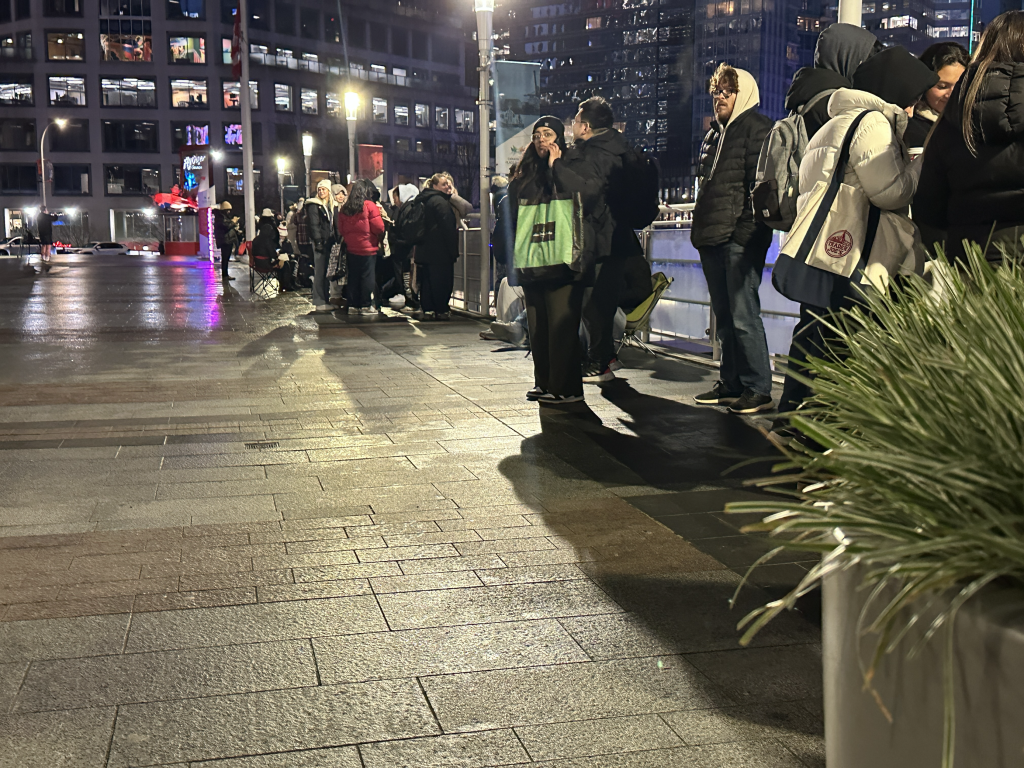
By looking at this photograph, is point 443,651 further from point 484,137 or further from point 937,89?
point 484,137

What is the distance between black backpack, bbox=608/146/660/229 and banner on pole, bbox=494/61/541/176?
5384mm

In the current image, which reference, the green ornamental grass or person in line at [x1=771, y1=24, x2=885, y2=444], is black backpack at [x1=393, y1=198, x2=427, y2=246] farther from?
the green ornamental grass

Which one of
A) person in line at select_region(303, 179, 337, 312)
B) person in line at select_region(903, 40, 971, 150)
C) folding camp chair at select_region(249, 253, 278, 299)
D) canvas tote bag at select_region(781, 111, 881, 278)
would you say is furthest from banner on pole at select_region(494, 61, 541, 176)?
folding camp chair at select_region(249, 253, 278, 299)

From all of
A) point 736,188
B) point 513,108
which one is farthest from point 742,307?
point 513,108

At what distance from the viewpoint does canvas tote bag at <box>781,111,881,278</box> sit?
5.79m

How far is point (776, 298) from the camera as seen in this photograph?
9852 mm

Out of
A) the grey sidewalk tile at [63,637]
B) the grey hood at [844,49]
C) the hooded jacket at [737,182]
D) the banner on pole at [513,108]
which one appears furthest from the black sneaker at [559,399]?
the banner on pole at [513,108]

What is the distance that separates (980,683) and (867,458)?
367 millimetres

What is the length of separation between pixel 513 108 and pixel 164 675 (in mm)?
12226

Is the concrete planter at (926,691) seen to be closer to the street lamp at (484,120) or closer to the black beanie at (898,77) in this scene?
the black beanie at (898,77)

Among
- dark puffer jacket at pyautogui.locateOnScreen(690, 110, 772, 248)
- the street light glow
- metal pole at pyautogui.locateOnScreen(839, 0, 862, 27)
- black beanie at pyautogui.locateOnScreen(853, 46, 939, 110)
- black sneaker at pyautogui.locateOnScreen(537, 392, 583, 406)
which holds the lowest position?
black sneaker at pyautogui.locateOnScreen(537, 392, 583, 406)

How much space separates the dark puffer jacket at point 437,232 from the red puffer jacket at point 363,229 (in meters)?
0.97

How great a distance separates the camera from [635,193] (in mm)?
8727

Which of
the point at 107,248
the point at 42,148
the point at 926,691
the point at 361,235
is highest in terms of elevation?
the point at 42,148
